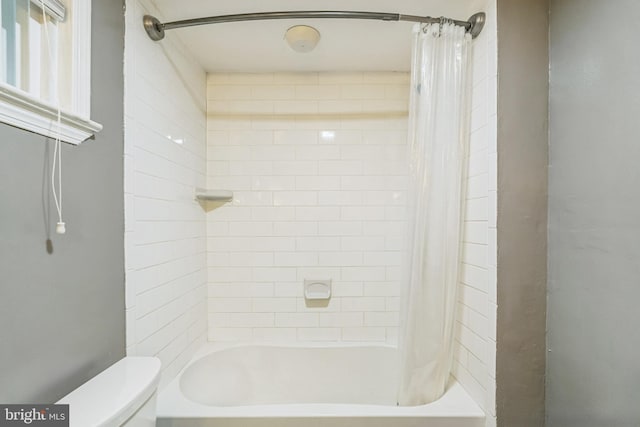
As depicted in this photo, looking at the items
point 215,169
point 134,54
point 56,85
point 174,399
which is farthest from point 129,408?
point 215,169

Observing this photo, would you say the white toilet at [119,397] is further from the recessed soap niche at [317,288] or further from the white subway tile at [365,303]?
the white subway tile at [365,303]

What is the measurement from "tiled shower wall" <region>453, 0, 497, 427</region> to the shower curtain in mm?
50

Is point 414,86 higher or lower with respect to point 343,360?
higher

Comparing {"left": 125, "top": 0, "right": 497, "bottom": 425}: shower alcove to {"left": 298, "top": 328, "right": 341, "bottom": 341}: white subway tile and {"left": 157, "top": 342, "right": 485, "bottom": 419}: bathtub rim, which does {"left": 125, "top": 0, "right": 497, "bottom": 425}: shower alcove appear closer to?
{"left": 298, "top": 328, "right": 341, "bottom": 341}: white subway tile

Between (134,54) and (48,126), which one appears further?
(134,54)

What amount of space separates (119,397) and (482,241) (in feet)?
4.47

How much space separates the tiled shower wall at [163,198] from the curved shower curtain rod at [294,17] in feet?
0.15

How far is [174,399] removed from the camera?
1.30m

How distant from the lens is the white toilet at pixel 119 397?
73 cm

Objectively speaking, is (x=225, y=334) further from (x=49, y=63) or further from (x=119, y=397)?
(x=49, y=63)

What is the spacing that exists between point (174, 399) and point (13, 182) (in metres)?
1.06

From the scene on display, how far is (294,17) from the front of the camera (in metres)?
1.21

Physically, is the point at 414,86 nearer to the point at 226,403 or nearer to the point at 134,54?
the point at 134,54

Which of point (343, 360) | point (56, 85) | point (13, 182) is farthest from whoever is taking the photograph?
point (343, 360)
